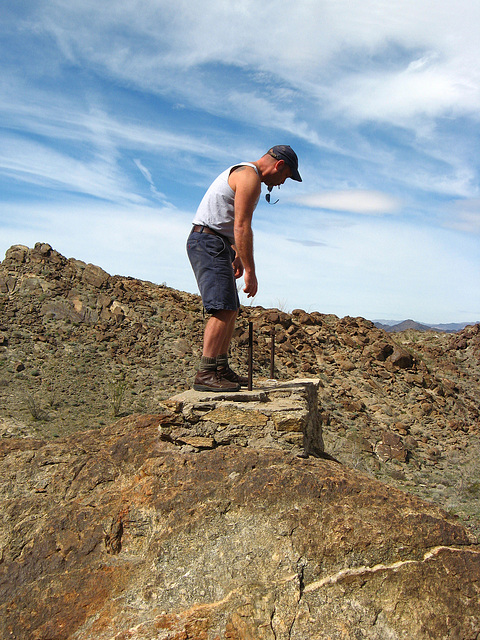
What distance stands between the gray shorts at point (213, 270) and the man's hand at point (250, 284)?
0.12 m

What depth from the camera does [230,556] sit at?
2.63 m

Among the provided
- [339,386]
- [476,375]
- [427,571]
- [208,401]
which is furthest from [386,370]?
[427,571]

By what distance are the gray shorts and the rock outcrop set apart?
992 mm

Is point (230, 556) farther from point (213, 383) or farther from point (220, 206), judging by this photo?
point (220, 206)

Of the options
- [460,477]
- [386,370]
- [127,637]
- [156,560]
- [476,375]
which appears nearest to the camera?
[127,637]

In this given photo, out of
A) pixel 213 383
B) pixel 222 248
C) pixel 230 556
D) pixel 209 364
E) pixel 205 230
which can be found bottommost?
pixel 230 556

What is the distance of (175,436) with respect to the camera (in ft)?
11.5

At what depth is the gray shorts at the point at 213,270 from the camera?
368 centimetres

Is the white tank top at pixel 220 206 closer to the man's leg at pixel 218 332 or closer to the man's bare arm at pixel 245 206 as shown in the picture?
the man's bare arm at pixel 245 206

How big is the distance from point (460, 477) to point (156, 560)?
6.04 m

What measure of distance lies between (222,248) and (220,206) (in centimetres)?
29

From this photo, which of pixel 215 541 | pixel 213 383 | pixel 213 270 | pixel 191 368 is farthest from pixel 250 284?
pixel 191 368

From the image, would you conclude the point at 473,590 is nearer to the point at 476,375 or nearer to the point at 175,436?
the point at 175,436

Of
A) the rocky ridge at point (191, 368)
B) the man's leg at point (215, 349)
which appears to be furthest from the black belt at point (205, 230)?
the rocky ridge at point (191, 368)
